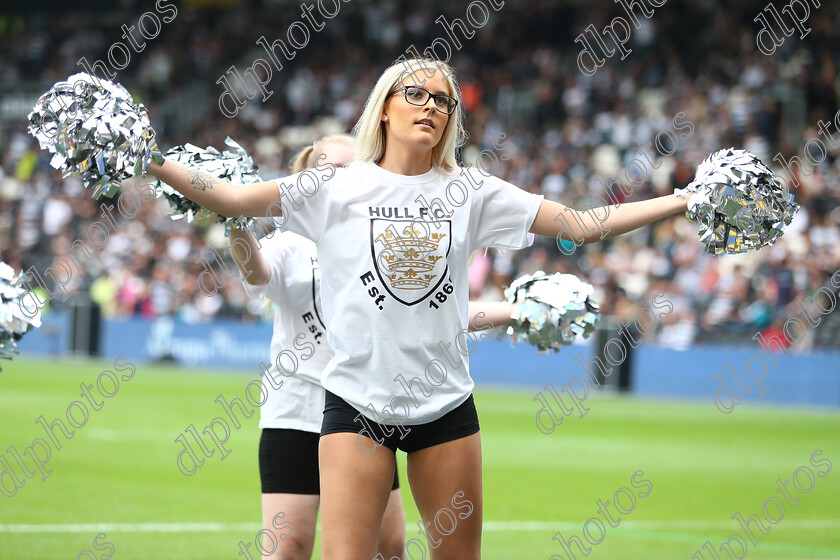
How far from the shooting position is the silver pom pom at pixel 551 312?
4.49 m

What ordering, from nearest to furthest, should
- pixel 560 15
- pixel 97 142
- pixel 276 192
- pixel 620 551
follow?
pixel 97 142 → pixel 276 192 → pixel 620 551 → pixel 560 15

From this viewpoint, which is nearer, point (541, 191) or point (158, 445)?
point (158, 445)

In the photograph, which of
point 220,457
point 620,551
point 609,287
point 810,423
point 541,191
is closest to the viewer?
point 620,551

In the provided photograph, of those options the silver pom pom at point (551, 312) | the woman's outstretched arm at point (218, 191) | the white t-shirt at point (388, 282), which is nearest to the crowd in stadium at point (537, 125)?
the silver pom pom at point (551, 312)

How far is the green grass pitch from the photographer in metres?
6.87

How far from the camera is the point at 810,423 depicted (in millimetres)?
14078

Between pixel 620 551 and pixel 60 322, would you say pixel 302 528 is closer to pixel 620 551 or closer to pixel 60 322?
pixel 620 551

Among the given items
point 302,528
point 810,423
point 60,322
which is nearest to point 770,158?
point 810,423

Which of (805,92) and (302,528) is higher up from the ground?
(805,92)

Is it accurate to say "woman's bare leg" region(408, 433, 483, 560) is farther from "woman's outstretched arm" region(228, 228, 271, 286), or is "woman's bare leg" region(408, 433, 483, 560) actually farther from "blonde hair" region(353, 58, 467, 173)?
"woman's outstretched arm" region(228, 228, 271, 286)

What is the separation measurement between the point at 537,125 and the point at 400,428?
20.1 meters

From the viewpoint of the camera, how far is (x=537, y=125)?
2319 centimetres

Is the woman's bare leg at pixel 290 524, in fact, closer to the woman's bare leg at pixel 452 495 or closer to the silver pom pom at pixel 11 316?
the woman's bare leg at pixel 452 495

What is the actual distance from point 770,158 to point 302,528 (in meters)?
16.0
